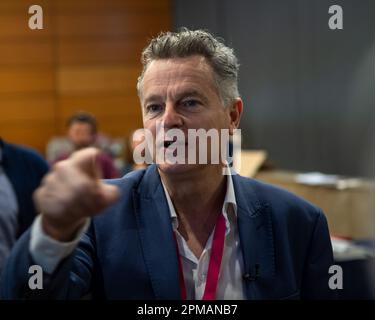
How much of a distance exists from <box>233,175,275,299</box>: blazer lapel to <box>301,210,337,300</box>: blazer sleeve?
0.10 meters

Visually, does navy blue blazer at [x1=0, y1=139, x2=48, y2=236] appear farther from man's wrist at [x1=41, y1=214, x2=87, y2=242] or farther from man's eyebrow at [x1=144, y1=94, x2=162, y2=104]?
man's wrist at [x1=41, y1=214, x2=87, y2=242]

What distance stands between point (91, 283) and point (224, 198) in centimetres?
31

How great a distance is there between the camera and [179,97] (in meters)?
0.86

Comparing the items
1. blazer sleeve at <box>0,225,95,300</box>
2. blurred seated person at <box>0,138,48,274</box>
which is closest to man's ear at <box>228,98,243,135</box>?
blazer sleeve at <box>0,225,95,300</box>

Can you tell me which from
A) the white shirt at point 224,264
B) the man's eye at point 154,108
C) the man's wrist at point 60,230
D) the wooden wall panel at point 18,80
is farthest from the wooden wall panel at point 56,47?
the man's wrist at point 60,230

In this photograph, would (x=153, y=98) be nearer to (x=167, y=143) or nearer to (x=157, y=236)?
(x=167, y=143)

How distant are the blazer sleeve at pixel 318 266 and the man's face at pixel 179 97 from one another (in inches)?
11.3

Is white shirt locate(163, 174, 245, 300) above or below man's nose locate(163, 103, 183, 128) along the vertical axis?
below

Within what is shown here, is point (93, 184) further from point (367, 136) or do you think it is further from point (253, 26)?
point (367, 136)

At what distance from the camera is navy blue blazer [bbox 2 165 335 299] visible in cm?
85

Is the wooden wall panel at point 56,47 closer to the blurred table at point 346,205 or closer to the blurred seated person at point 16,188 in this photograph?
the blurred seated person at point 16,188

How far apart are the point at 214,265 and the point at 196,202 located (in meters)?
0.14
